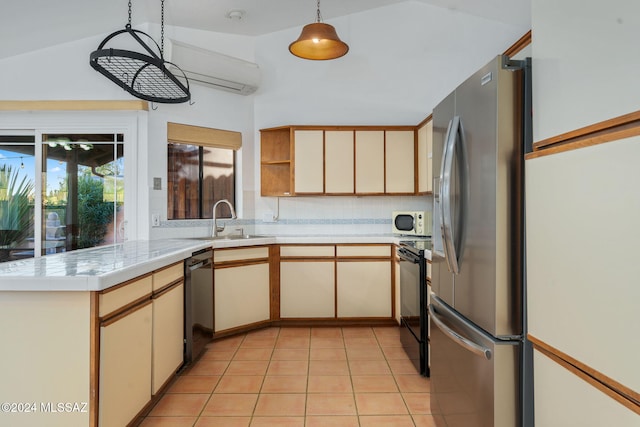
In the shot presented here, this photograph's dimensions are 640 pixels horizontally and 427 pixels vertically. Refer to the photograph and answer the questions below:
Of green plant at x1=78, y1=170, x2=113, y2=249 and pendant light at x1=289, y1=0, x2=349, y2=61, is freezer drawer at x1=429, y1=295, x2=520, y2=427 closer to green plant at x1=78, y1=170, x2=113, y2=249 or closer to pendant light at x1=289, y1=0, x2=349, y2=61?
pendant light at x1=289, y1=0, x2=349, y2=61

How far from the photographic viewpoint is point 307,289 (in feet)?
12.6

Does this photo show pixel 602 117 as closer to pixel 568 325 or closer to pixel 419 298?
pixel 568 325

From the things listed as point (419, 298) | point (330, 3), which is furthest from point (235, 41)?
point (419, 298)

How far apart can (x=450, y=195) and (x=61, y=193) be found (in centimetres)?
353

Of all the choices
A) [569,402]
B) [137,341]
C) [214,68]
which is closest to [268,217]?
[214,68]

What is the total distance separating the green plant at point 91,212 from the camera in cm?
361

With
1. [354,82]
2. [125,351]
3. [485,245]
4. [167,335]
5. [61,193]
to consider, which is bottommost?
[167,335]

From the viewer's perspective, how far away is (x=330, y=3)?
4000mm

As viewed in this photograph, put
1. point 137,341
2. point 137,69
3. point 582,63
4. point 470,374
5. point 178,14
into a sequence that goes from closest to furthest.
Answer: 1. point 582,63
2. point 470,374
3. point 137,341
4. point 137,69
5. point 178,14

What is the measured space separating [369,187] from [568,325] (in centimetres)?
307

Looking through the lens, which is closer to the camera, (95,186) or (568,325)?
(568,325)

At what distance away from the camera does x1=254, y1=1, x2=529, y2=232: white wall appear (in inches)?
170

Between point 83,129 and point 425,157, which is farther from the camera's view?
point 425,157

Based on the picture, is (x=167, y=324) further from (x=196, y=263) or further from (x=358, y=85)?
(x=358, y=85)
